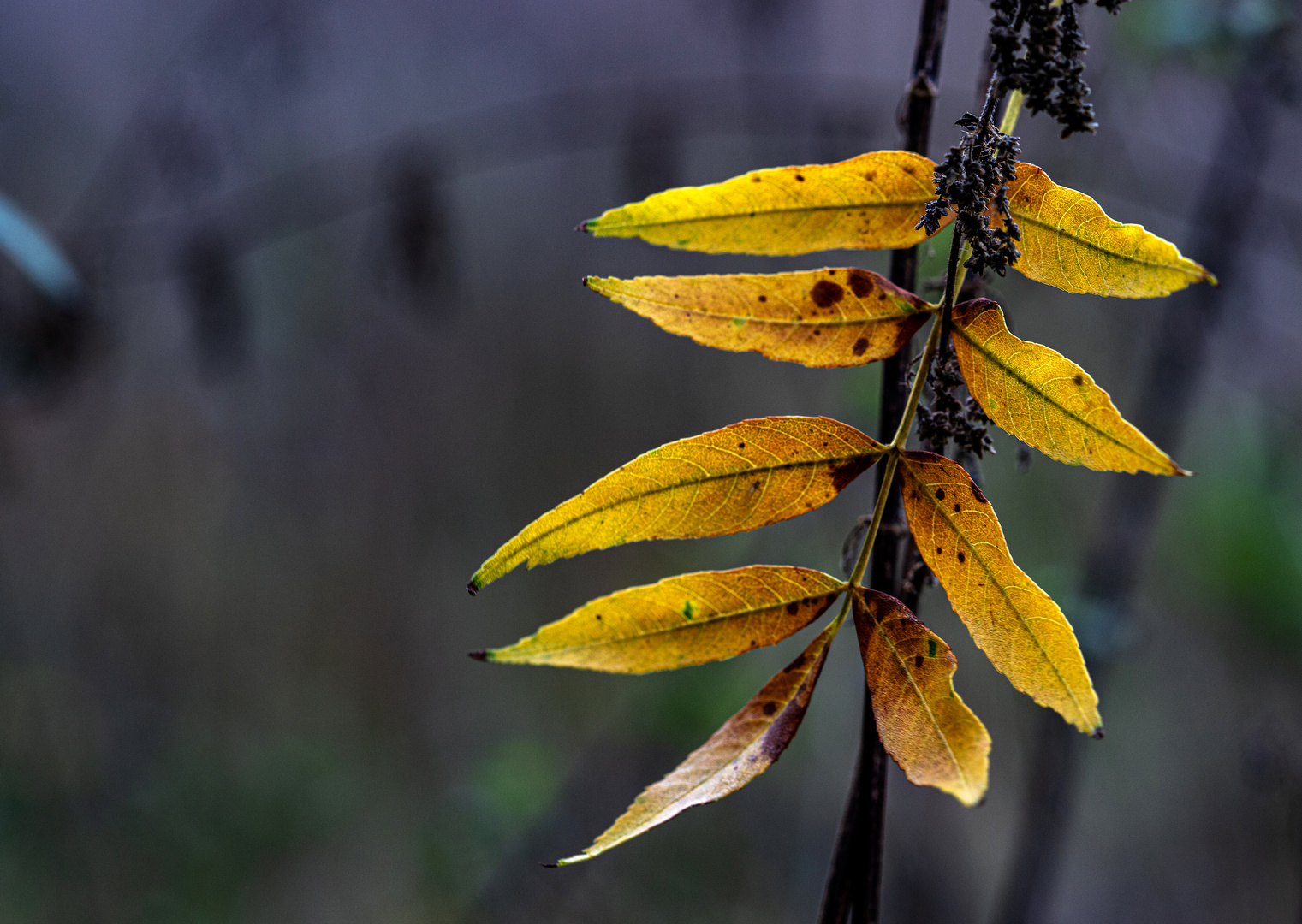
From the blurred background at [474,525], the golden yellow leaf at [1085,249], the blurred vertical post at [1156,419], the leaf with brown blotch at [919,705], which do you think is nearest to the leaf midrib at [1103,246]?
the golden yellow leaf at [1085,249]

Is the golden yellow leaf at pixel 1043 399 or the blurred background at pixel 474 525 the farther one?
the blurred background at pixel 474 525

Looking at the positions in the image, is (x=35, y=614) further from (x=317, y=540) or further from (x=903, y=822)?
(x=903, y=822)

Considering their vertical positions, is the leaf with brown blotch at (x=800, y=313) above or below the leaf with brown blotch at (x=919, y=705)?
above

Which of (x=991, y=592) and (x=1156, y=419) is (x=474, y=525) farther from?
(x=991, y=592)

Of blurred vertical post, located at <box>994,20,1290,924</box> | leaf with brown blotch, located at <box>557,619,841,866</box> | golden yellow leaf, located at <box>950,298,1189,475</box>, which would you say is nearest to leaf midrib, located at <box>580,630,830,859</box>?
leaf with brown blotch, located at <box>557,619,841,866</box>

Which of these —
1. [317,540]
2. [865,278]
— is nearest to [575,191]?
[317,540]

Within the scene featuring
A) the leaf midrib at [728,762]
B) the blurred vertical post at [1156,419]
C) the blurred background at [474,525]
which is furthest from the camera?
the blurred background at [474,525]

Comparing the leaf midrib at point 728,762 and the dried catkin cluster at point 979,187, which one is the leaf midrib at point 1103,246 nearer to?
the dried catkin cluster at point 979,187
